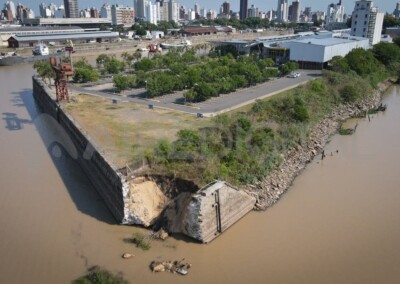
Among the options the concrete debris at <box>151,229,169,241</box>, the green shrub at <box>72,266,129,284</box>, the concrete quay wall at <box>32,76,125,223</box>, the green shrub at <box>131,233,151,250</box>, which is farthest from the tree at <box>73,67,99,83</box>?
the green shrub at <box>72,266,129,284</box>

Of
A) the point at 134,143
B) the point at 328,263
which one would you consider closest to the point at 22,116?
the point at 134,143

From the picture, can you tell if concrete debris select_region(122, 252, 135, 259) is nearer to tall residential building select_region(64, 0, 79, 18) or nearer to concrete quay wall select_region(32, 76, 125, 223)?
concrete quay wall select_region(32, 76, 125, 223)

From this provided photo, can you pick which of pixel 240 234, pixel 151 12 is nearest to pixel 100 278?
pixel 240 234

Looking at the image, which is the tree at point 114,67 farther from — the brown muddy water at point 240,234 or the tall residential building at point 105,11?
the tall residential building at point 105,11

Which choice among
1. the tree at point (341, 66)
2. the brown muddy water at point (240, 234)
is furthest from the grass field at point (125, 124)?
the tree at point (341, 66)

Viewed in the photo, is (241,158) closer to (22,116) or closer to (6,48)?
(22,116)
